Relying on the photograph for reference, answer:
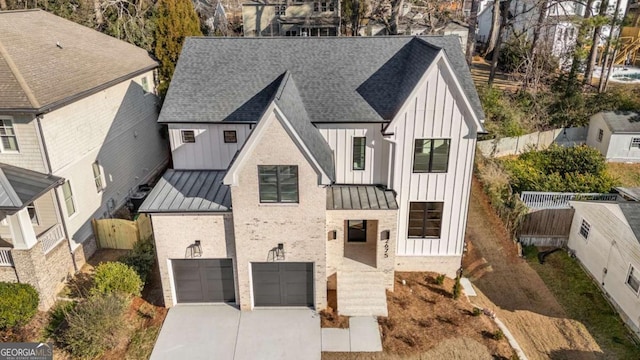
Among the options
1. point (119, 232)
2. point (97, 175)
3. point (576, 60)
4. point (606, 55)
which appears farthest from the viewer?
point (606, 55)

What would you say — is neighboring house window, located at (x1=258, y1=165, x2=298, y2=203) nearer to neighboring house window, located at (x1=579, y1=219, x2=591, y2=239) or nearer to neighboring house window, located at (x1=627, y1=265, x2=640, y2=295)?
neighboring house window, located at (x1=627, y1=265, x2=640, y2=295)

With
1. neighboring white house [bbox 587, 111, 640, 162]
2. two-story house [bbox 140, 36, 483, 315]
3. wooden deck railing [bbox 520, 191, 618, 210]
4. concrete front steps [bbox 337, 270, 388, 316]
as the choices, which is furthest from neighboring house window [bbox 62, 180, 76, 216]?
neighboring white house [bbox 587, 111, 640, 162]

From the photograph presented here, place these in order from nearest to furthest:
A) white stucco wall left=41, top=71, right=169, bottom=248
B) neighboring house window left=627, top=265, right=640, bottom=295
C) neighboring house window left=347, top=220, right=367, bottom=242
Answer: neighboring house window left=627, top=265, right=640, bottom=295
white stucco wall left=41, top=71, right=169, bottom=248
neighboring house window left=347, top=220, right=367, bottom=242

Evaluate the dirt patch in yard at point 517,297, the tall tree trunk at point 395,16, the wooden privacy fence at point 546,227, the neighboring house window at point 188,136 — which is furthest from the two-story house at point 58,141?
the tall tree trunk at point 395,16

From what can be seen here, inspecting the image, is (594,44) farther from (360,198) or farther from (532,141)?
(360,198)

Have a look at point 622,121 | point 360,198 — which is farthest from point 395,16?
point 360,198

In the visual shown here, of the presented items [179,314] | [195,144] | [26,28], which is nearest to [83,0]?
[26,28]
